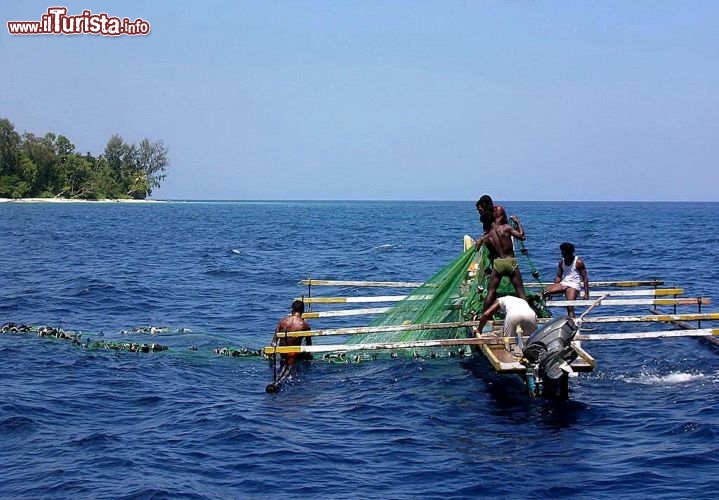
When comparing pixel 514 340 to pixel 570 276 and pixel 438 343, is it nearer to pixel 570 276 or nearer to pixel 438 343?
pixel 438 343

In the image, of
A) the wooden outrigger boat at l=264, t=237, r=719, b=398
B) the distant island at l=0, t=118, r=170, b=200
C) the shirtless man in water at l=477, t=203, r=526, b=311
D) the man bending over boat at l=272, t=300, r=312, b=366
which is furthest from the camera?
the distant island at l=0, t=118, r=170, b=200

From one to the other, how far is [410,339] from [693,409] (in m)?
5.17

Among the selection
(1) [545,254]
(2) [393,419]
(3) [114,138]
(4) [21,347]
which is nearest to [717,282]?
(1) [545,254]

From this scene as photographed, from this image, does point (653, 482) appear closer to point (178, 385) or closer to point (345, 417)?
point (345, 417)

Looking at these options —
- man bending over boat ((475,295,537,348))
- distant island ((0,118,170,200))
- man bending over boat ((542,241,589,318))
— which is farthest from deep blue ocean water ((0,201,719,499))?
distant island ((0,118,170,200))

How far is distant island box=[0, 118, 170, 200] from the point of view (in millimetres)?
104938

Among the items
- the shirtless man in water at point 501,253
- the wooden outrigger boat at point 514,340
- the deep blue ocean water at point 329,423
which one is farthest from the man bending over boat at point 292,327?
the shirtless man in water at point 501,253

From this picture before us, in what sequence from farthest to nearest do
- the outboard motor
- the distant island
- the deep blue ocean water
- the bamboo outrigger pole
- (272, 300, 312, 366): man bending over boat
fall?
the distant island → (272, 300, 312, 366): man bending over boat → the bamboo outrigger pole → the outboard motor → the deep blue ocean water

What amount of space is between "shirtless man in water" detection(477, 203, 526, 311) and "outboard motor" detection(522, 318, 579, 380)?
219 cm

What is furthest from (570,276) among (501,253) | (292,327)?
(292,327)

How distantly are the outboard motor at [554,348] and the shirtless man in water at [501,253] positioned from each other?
2.19 meters

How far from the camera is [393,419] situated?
11.1m

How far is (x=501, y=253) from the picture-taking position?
1302 cm

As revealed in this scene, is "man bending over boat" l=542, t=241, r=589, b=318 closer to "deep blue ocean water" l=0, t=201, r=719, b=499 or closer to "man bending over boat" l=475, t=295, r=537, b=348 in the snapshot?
"deep blue ocean water" l=0, t=201, r=719, b=499
